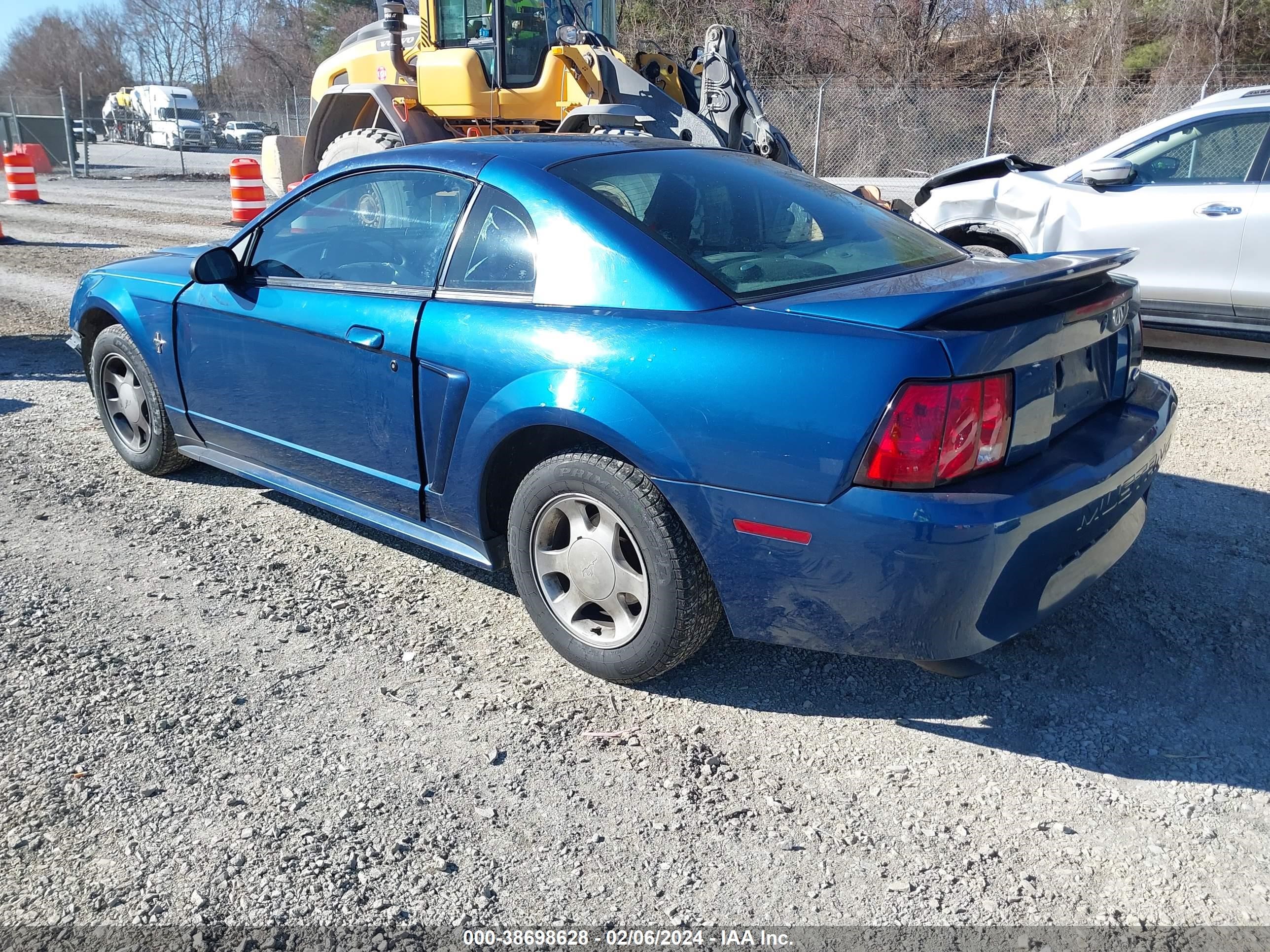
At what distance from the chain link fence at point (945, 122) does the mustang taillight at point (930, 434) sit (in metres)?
17.3

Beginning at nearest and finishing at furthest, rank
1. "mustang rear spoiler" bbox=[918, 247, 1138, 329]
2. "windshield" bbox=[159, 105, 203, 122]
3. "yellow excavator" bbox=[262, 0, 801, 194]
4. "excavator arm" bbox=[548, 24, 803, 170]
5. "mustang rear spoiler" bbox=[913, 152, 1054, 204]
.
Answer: "mustang rear spoiler" bbox=[918, 247, 1138, 329] → "mustang rear spoiler" bbox=[913, 152, 1054, 204] → "excavator arm" bbox=[548, 24, 803, 170] → "yellow excavator" bbox=[262, 0, 801, 194] → "windshield" bbox=[159, 105, 203, 122]

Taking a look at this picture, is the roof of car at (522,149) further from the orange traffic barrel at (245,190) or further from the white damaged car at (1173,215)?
the orange traffic barrel at (245,190)

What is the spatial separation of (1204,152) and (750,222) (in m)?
4.88

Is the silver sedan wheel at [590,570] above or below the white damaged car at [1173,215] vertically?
below

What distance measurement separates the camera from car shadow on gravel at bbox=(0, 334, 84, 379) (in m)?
6.98

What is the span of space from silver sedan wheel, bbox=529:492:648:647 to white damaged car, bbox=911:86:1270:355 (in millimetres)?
4436

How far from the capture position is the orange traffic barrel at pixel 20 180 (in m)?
19.8

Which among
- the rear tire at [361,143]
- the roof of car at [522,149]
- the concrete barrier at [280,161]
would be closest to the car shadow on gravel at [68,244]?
the concrete barrier at [280,161]

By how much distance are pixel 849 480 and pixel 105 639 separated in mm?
2499

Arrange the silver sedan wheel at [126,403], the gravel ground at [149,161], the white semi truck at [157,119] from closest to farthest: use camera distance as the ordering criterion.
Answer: the silver sedan wheel at [126,403] → the gravel ground at [149,161] → the white semi truck at [157,119]

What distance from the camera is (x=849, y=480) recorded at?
2.59 m

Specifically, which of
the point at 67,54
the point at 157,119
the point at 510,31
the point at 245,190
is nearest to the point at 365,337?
the point at 510,31

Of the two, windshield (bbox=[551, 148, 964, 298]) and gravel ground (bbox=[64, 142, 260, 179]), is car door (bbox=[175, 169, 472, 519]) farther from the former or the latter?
gravel ground (bbox=[64, 142, 260, 179])

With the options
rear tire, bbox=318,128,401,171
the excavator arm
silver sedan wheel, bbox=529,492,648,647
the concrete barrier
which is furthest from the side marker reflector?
the concrete barrier
